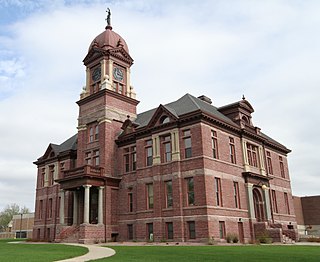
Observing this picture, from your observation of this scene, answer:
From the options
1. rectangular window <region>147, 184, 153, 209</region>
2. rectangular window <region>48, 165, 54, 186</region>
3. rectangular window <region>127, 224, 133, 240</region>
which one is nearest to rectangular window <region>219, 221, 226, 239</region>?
rectangular window <region>147, 184, 153, 209</region>

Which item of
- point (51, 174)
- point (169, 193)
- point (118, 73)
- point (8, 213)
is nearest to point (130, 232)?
point (169, 193)

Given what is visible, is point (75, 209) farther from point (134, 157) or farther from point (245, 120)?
point (245, 120)

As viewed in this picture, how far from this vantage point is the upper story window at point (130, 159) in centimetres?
3809

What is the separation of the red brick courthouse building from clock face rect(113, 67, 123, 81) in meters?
0.15

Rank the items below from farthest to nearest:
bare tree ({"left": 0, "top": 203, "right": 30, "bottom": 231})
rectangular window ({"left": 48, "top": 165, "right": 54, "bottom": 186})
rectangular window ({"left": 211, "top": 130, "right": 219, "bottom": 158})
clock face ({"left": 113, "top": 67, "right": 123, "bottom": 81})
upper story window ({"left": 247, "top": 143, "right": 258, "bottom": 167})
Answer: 1. bare tree ({"left": 0, "top": 203, "right": 30, "bottom": 231})
2. rectangular window ({"left": 48, "top": 165, "right": 54, "bottom": 186})
3. clock face ({"left": 113, "top": 67, "right": 123, "bottom": 81})
4. upper story window ({"left": 247, "top": 143, "right": 258, "bottom": 167})
5. rectangular window ({"left": 211, "top": 130, "right": 219, "bottom": 158})

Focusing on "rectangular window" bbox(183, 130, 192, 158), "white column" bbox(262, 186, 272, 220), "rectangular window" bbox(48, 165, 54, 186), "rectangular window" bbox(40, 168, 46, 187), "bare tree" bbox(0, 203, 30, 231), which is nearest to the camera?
"rectangular window" bbox(183, 130, 192, 158)

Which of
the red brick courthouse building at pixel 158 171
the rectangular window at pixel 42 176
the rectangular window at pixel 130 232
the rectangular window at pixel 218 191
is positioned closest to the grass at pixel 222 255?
the red brick courthouse building at pixel 158 171

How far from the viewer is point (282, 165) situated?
144 ft

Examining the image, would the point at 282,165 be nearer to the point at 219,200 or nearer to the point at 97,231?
the point at 219,200

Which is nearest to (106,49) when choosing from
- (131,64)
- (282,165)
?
(131,64)

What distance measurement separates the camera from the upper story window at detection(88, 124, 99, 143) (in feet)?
135

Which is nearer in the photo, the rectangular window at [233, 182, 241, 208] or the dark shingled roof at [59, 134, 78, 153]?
the rectangular window at [233, 182, 241, 208]

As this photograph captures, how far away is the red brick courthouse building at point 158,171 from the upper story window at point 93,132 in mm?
135

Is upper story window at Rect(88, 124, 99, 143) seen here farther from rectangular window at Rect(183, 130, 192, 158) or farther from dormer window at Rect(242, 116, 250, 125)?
dormer window at Rect(242, 116, 250, 125)
